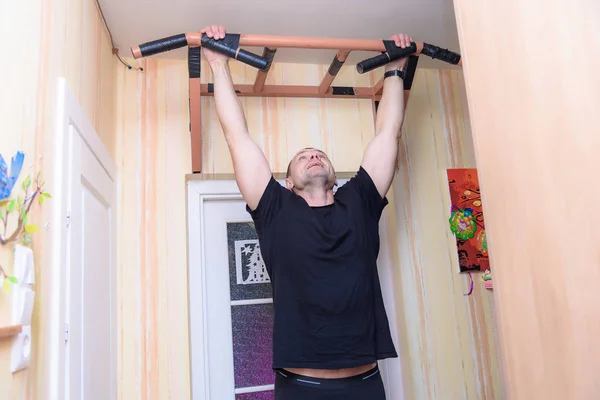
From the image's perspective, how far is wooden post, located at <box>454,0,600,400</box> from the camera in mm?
753

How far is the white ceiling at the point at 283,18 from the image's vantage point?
1994 mm

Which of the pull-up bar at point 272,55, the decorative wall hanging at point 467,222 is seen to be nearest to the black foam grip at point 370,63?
the pull-up bar at point 272,55

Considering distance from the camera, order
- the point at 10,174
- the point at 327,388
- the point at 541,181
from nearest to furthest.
Result: the point at 541,181 < the point at 10,174 < the point at 327,388

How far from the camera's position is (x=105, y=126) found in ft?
6.60

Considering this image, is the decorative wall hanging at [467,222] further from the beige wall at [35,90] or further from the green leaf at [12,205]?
the green leaf at [12,205]

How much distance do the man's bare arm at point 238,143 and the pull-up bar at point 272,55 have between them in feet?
0.22

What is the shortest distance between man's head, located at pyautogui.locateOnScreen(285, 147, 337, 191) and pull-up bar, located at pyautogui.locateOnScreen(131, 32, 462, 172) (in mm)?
365

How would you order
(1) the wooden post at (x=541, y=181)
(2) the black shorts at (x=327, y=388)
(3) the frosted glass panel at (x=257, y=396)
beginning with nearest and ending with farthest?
1. (1) the wooden post at (x=541, y=181)
2. (2) the black shorts at (x=327, y=388)
3. (3) the frosted glass panel at (x=257, y=396)

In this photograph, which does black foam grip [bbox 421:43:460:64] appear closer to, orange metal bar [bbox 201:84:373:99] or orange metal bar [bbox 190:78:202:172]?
orange metal bar [bbox 201:84:373:99]

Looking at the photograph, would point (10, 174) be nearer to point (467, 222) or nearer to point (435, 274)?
point (435, 274)

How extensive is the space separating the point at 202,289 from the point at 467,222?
132 cm

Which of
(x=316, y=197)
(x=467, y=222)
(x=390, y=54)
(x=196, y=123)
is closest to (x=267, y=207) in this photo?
(x=316, y=197)

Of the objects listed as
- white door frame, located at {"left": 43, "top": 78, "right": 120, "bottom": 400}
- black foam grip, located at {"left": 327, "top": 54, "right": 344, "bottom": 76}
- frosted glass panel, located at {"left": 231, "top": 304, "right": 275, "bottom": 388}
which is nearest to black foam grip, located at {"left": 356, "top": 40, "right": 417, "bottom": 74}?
black foam grip, located at {"left": 327, "top": 54, "right": 344, "bottom": 76}

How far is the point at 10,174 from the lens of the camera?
3.17 ft
